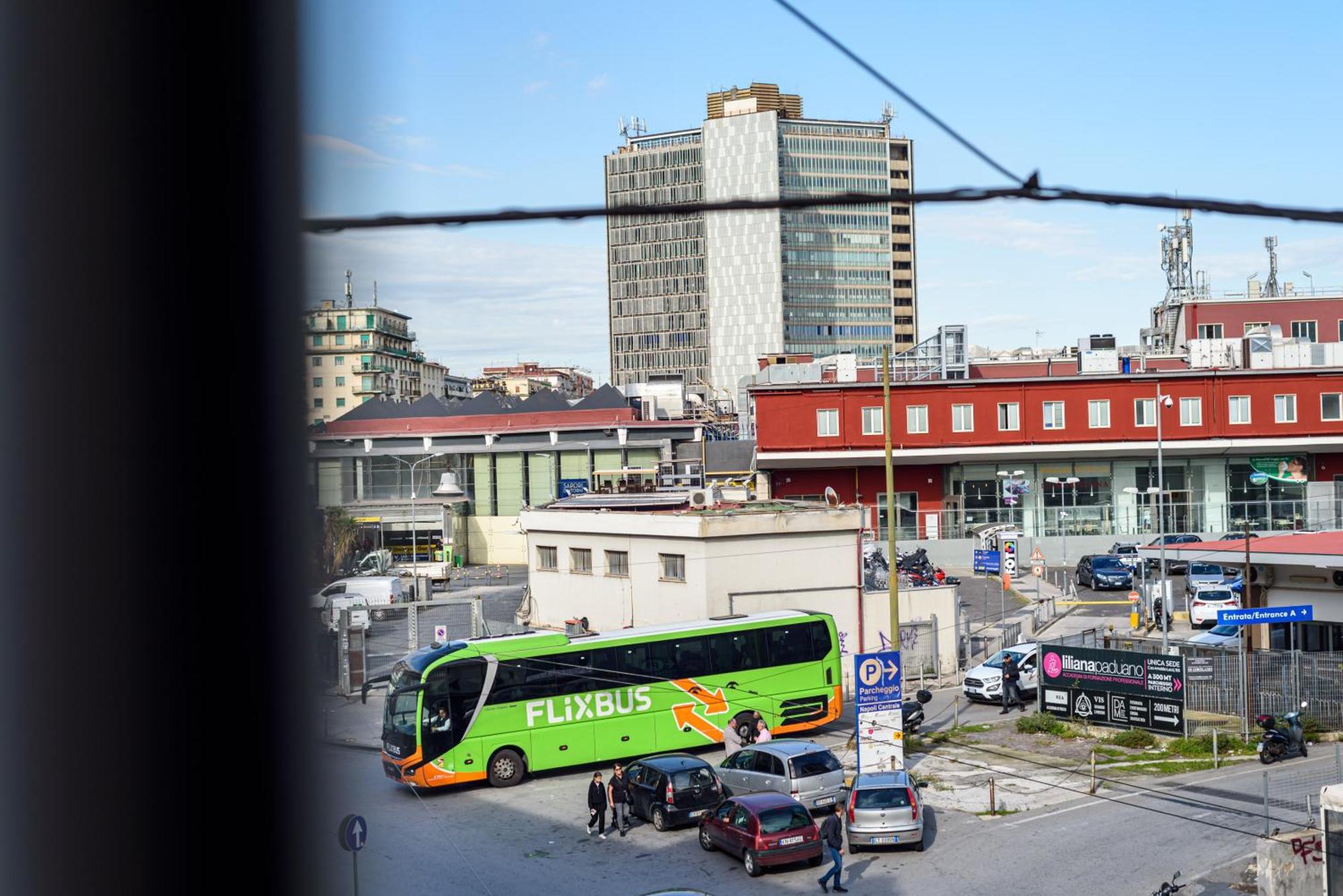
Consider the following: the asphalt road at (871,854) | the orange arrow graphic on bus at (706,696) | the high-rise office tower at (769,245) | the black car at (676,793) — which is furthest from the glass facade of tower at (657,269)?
the black car at (676,793)

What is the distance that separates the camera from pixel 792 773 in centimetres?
1677

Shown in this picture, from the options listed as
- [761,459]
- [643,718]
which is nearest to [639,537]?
[643,718]

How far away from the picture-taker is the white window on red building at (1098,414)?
4834cm

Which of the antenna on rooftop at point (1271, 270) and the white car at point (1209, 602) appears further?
the antenna on rooftop at point (1271, 270)

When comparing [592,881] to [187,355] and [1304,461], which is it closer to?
[187,355]

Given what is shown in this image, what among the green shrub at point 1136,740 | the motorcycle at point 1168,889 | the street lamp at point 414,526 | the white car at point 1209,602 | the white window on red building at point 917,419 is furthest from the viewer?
the white window on red building at point 917,419

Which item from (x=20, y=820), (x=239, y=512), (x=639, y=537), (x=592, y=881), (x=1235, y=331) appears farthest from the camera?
(x=1235, y=331)

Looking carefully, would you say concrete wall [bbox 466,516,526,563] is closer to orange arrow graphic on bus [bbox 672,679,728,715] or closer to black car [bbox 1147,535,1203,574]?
black car [bbox 1147,535,1203,574]

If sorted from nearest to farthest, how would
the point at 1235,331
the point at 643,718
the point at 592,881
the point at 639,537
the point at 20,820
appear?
1. the point at 20,820
2. the point at 592,881
3. the point at 643,718
4. the point at 639,537
5. the point at 1235,331

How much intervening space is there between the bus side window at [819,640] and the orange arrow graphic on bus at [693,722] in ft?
7.84

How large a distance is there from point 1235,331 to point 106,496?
70.3m

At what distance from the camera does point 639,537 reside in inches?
1117

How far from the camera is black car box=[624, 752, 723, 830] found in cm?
1656

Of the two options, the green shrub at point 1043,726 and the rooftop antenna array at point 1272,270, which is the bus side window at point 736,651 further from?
the rooftop antenna array at point 1272,270
